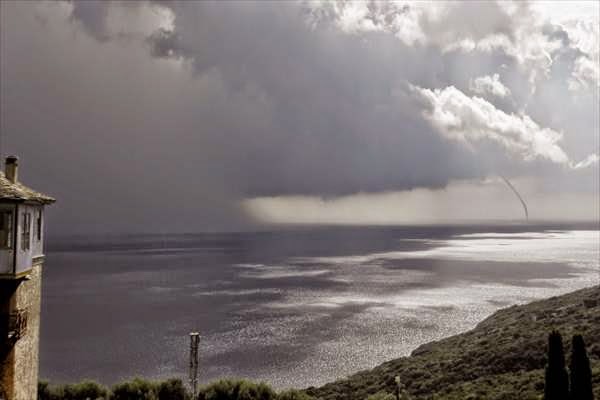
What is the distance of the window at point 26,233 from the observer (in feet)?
52.4

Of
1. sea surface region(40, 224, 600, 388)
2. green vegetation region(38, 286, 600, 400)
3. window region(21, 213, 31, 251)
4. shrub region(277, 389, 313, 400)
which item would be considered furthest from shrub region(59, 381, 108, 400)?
sea surface region(40, 224, 600, 388)

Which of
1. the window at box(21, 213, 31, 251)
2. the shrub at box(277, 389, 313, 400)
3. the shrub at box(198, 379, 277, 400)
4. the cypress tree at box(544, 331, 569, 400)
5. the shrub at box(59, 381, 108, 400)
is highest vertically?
the window at box(21, 213, 31, 251)

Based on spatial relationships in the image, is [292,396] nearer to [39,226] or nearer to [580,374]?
[580,374]

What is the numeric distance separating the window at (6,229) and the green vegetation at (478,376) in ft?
39.5

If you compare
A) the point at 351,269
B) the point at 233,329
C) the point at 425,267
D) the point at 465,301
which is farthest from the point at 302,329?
the point at 425,267

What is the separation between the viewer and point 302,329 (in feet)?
241

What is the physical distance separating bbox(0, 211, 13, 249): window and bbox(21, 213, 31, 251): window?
0.71 metres

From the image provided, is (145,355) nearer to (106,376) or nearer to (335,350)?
(106,376)

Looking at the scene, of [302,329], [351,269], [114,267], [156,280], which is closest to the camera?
[302,329]

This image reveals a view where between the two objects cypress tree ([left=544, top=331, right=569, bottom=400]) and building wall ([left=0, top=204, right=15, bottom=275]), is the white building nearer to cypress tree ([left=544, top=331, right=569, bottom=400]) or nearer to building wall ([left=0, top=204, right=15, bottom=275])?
building wall ([left=0, top=204, right=15, bottom=275])

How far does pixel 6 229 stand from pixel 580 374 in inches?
761

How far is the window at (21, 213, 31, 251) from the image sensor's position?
52.4 ft

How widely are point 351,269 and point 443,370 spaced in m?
135

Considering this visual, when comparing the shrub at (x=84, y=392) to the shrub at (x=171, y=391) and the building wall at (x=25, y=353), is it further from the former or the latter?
the building wall at (x=25, y=353)
